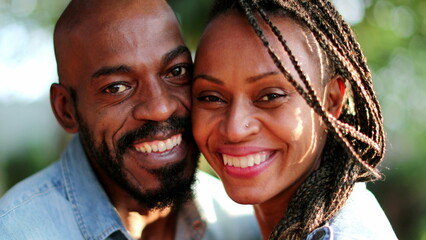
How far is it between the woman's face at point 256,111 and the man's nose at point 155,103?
285 millimetres

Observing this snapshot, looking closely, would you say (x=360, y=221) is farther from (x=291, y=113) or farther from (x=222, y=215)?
(x=222, y=215)

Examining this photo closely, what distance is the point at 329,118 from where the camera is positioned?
2.31 m

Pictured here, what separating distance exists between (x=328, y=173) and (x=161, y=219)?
134cm

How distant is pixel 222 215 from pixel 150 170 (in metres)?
0.89

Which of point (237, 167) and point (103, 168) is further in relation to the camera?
point (103, 168)

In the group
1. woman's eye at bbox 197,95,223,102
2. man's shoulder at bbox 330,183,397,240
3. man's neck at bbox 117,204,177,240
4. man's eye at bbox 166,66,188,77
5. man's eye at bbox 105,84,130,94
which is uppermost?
man's eye at bbox 105,84,130,94

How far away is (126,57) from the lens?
2959 millimetres

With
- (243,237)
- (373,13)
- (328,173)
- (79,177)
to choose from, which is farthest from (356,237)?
(373,13)

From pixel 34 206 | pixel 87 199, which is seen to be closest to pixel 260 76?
pixel 87 199

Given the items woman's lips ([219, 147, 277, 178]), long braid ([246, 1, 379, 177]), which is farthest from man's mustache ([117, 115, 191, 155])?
long braid ([246, 1, 379, 177])

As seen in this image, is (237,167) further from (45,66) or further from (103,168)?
(45,66)

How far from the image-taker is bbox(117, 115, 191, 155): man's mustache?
9.83 feet

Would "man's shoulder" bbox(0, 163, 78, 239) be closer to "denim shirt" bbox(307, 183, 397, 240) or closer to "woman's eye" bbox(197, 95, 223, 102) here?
"woman's eye" bbox(197, 95, 223, 102)

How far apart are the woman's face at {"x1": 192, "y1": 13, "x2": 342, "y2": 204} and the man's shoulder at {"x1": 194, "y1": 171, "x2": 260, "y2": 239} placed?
0.95 m
